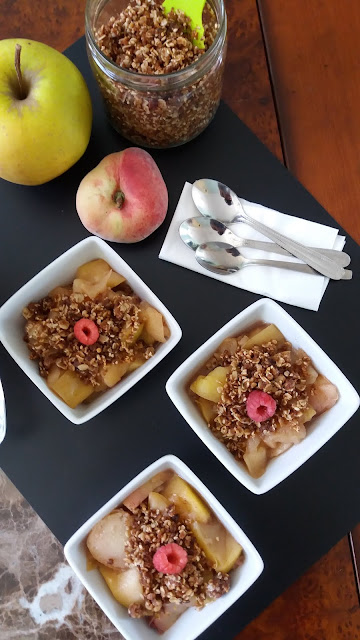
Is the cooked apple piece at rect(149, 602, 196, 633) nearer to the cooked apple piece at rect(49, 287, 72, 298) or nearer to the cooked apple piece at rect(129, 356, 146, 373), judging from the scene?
the cooked apple piece at rect(129, 356, 146, 373)

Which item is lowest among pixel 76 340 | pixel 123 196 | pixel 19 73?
pixel 76 340

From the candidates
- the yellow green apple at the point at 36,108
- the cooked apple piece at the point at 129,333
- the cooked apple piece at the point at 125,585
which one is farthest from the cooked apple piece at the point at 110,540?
the yellow green apple at the point at 36,108

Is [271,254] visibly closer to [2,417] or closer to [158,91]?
Result: [158,91]

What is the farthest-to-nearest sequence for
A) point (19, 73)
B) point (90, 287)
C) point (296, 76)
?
1. point (296, 76)
2. point (90, 287)
3. point (19, 73)

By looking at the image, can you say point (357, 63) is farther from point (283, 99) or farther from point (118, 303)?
point (118, 303)

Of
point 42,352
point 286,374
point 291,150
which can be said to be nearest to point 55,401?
point 42,352

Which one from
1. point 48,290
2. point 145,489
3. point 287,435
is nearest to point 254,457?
point 287,435

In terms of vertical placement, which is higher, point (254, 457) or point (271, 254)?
point (271, 254)

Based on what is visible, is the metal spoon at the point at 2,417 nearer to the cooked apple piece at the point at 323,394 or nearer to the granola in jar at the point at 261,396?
the granola in jar at the point at 261,396
